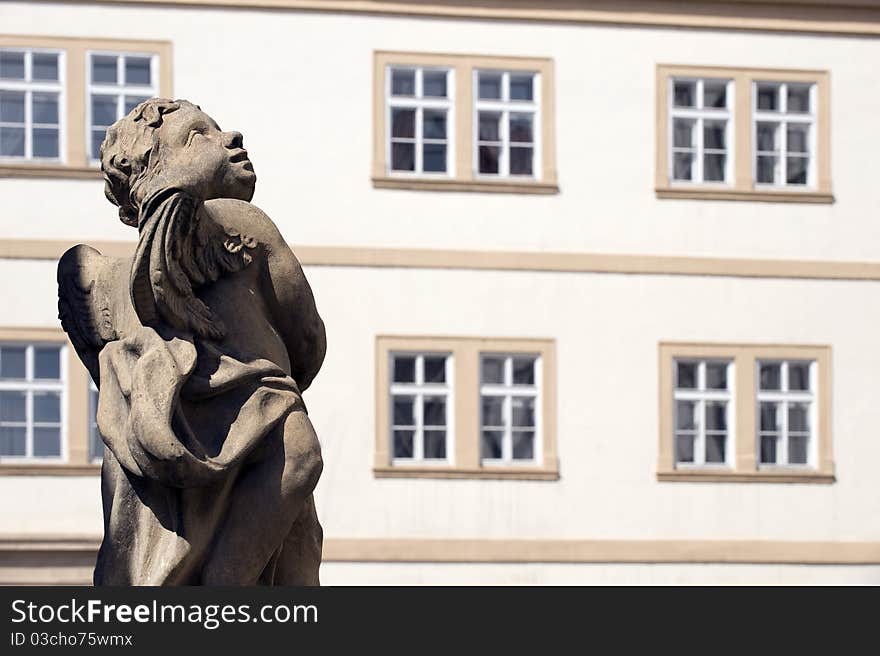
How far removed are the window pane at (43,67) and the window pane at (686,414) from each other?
25.3ft

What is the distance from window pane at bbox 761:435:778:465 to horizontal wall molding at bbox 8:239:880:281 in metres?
1.82

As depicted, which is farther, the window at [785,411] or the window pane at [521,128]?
the window at [785,411]

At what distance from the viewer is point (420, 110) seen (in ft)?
87.1

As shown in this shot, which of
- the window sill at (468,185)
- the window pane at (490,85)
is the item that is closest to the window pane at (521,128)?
the window pane at (490,85)

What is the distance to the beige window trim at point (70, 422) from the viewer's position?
25.5m

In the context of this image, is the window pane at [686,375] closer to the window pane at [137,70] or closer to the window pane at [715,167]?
the window pane at [715,167]

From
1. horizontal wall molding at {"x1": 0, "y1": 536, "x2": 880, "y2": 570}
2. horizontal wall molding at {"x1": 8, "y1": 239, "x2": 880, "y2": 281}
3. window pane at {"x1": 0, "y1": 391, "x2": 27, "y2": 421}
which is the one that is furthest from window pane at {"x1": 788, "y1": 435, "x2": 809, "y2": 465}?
window pane at {"x1": 0, "y1": 391, "x2": 27, "y2": 421}

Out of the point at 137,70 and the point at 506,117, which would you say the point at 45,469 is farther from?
the point at 506,117

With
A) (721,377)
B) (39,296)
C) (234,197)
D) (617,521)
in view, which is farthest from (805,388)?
(234,197)

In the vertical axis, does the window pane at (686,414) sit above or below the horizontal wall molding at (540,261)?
below

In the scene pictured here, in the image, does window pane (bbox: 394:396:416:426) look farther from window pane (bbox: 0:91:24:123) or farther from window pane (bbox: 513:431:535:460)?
window pane (bbox: 0:91:24:123)

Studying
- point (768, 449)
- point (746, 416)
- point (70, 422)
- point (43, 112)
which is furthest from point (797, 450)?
point (43, 112)

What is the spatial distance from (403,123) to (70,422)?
4.86 metres

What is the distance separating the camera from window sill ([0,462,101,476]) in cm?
2547
